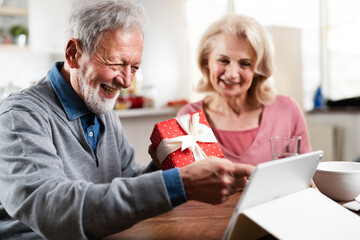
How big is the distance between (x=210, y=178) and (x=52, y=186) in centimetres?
35

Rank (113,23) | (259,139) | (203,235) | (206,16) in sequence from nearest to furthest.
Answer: (203,235), (113,23), (259,139), (206,16)

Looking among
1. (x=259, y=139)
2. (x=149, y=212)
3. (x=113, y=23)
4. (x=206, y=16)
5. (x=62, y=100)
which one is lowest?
(x=259, y=139)

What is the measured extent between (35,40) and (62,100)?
3656 mm

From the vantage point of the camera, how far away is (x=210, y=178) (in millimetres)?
785

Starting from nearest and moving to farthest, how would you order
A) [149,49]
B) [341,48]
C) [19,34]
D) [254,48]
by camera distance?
1. [254,48]
2. [341,48]
3. [19,34]
4. [149,49]

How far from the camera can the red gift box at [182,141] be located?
3.68 ft

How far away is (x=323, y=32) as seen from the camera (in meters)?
4.06

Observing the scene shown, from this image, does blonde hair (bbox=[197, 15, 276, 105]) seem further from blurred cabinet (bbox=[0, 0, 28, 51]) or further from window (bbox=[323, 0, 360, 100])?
blurred cabinet (bbox=[0, 0, 28, 51])

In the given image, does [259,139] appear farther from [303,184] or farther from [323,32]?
[323,32]

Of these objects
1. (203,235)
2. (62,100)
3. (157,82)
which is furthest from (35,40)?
(203,235)

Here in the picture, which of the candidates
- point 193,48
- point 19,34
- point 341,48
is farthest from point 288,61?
point 19,34

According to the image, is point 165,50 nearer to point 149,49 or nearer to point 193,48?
point 149,49

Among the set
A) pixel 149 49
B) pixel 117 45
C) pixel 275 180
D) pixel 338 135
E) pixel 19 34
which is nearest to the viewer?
pixel 275 180

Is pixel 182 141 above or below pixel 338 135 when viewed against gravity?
above
